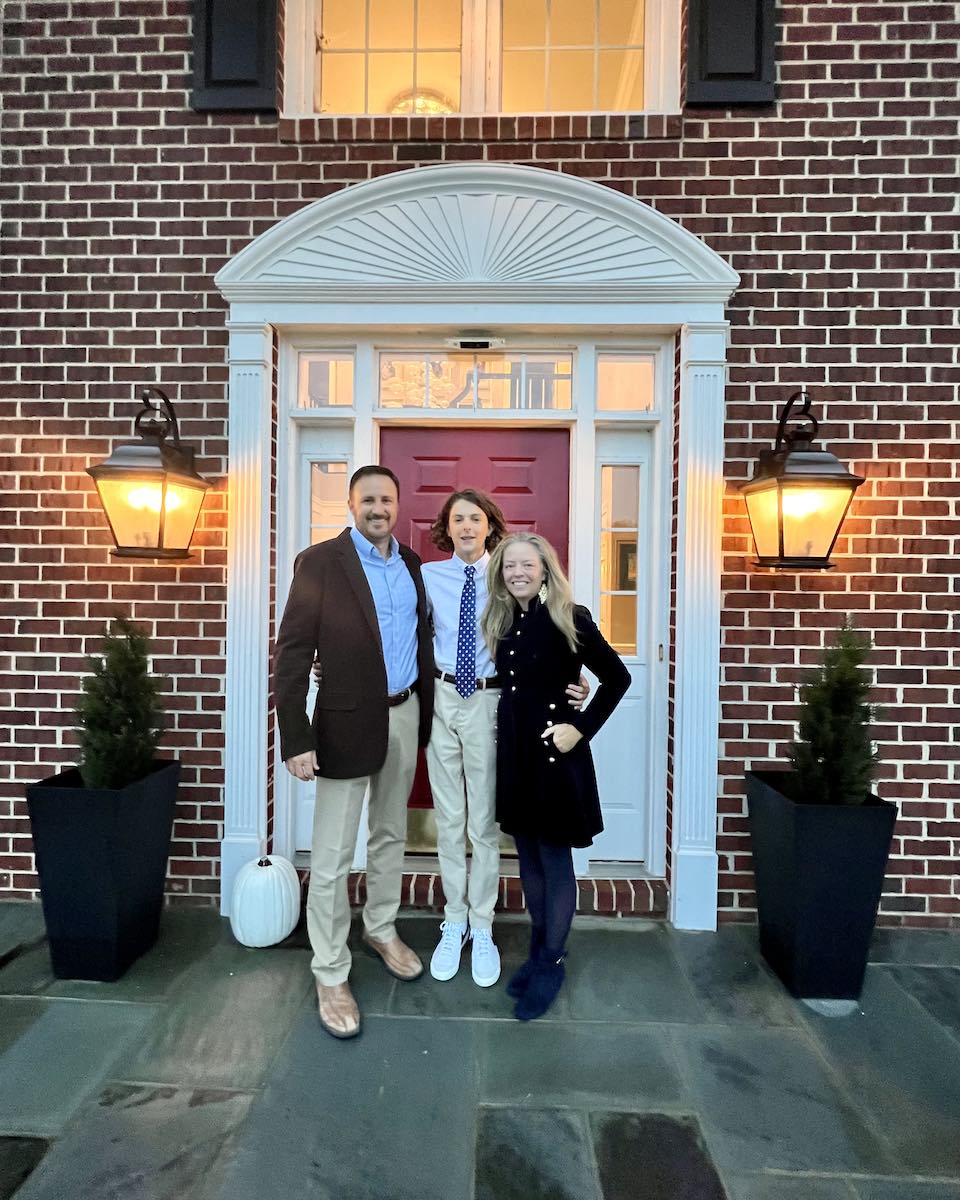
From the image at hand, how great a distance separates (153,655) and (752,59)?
146 inches

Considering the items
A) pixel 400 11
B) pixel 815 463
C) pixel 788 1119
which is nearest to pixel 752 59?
pixel 400 11

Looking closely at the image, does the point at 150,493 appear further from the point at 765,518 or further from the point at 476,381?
Result: the point at 765,518

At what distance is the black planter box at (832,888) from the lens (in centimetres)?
254

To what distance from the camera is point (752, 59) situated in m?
3.07

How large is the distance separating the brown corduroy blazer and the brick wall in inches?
38.1

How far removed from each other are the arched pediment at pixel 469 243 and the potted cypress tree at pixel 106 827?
1736 millimetres

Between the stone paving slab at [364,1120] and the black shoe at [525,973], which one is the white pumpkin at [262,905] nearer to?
the stone paving slab at [364,1120]

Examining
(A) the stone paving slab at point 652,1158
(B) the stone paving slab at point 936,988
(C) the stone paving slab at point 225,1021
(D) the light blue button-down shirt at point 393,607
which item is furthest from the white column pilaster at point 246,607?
(B) the stone paving slab at point 936,988

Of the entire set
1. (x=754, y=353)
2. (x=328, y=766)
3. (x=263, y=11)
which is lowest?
(x=328, y=766)

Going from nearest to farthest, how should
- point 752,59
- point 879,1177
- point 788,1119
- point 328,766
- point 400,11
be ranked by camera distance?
point 879,1177
point 788,1119
point 328,766
point 752,59
point 400,11

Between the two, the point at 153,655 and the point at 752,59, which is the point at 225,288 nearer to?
the point at 153,655

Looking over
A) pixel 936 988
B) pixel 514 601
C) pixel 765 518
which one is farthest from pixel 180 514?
pixel 936 988

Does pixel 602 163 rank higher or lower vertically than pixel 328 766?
higher

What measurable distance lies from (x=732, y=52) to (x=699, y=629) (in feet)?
8.22
